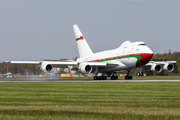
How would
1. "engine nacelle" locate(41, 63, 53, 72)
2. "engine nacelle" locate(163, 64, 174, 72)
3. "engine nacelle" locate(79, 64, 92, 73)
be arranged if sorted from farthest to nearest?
"engine nacelle" locate(163, 64, 174, 72), "engine nacelle" locate(41, 63, 53, 72), "engine nacelle" locate(79, 64, 92, 73)

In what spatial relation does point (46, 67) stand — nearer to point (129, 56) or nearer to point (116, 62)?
point (116, 62)

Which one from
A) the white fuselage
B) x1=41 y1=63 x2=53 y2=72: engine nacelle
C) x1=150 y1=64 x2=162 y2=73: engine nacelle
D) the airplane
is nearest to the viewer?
the white fuselage

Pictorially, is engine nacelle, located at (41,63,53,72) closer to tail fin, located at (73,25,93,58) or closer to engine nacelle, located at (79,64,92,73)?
engine nacelle, located at (79,64,92,73)

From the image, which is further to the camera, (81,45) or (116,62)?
(81,45)

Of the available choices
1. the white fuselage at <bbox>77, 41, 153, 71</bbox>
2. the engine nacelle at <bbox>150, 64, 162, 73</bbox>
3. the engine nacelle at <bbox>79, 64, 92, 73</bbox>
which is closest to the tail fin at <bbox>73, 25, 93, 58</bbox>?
the white fuselage at <bbox>77, 41, 153, 71</bbox>

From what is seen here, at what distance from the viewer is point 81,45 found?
73.4 metres

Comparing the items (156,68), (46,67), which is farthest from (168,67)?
(46,67)

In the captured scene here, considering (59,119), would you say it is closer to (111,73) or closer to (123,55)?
(123,55)

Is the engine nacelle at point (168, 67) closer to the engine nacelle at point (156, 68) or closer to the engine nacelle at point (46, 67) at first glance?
the engine nacelle at point (156, 68)

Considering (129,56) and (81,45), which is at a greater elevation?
(81,45)

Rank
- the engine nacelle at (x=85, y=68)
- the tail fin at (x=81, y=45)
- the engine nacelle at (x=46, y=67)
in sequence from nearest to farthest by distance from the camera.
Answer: the engine nacelle at (x=85, y=68)
the engine nacelle at (x=46, y=67)
the tail fin at (x=81, y=45)

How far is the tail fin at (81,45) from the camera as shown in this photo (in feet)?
234

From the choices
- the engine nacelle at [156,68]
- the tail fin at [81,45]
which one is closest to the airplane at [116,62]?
the engine nacelle at [156,68]

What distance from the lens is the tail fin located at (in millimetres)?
71400
